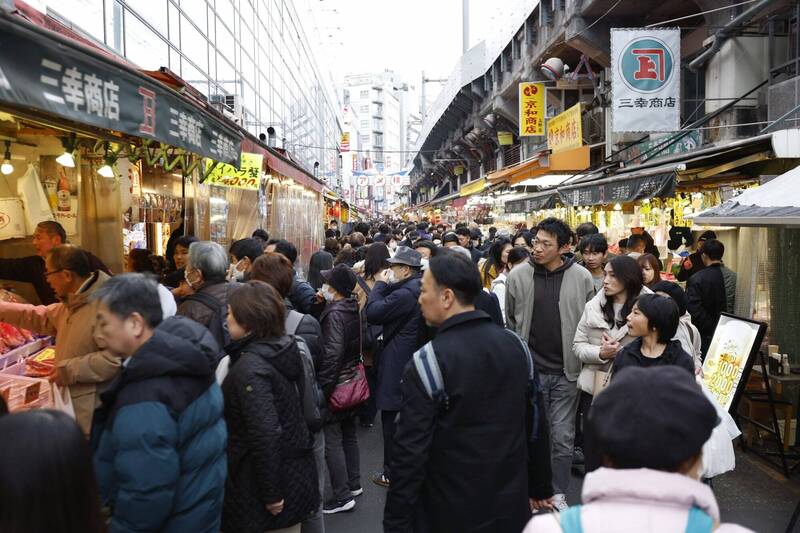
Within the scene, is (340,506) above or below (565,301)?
below

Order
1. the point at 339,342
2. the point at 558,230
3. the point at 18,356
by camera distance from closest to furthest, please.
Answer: the point at 18,356 < the point at 339,342 < the point at 558,230

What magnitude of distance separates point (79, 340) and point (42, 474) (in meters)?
2.31

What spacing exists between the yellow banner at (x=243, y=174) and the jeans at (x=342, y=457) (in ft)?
15.0

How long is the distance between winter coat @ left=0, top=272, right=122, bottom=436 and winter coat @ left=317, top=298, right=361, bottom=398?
4.92 feet

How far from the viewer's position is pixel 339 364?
15.7 ft

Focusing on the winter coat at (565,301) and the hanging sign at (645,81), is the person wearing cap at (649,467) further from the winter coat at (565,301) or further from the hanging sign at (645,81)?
the hanging sign at (645,81)

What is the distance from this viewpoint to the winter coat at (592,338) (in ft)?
15.1

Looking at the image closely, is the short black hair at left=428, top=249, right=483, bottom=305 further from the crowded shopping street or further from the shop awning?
the shop awning

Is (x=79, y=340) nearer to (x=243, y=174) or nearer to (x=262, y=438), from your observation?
(x=262, y=438)

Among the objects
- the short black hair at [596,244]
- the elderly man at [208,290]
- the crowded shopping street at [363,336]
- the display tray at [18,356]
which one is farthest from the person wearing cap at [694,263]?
the display tray at [18,356]

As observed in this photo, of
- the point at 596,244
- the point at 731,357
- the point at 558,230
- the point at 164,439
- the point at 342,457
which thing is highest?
the point at 558,230

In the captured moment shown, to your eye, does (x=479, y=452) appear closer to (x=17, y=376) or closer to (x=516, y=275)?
(x=516, y=275)

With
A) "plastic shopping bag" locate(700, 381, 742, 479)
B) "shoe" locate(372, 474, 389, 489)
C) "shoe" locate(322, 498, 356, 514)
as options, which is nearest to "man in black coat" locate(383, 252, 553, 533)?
"plastic shopping bag" locate(700, 381, 742, 479)

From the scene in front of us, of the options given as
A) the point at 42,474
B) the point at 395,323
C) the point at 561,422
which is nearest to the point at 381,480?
the point at 395,323
